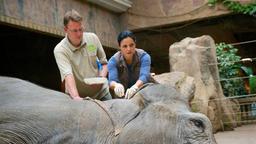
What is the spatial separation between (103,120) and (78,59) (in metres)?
1.72

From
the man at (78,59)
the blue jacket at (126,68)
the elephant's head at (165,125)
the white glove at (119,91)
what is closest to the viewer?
the elephant's head at (165,125)

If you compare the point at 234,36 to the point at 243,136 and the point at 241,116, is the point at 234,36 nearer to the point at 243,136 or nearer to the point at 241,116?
the point at 241,116

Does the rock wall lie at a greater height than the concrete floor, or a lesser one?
greater

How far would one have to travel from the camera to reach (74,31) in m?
3.17

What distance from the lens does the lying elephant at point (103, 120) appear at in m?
1.69

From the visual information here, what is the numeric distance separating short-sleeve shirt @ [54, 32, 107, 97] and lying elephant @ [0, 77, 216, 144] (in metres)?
1.29

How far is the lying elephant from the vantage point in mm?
1689

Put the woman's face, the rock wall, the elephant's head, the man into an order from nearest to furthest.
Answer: the elephant's head, the man, the woman's face, the rock wall

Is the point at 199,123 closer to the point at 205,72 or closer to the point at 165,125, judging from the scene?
the point at 165,125

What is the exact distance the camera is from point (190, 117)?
1.70 meters

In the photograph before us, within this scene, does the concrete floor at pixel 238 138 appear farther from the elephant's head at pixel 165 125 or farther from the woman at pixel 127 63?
the elephant's head at pixel 165 125

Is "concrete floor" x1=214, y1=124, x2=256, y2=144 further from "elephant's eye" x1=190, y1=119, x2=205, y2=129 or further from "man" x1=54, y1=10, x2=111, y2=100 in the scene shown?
"elephant's eye" x1=190, y1=119, x2=205, y2=129

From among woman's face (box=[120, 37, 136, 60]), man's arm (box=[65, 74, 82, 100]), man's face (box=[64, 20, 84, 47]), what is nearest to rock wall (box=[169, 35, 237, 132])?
woman's face (box=[120, 37, 136, 60])

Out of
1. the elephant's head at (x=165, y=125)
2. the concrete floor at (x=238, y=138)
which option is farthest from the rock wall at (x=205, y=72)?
the elephant's head at (x=165, y=125)
